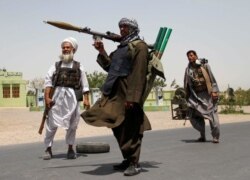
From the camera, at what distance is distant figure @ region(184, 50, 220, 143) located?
915cm

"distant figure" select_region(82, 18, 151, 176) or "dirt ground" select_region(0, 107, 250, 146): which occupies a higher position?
"distant figure" select_region(82, 18, 151, 176)

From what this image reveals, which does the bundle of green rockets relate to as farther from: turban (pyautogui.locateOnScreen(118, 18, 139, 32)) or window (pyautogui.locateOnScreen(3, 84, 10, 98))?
window (pyautogui.locateOnScreen(3, 84, 10, 98))

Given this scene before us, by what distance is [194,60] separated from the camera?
9164 millimetres

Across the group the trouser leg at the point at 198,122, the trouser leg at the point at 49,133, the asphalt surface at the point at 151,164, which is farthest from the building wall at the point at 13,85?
the trouser leg at the point at 49,133

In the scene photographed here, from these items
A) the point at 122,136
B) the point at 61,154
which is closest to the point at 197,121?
the point at 61,154

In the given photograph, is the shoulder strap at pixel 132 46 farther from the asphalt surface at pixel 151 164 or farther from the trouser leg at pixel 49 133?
the trouser leg at pixel 49 133

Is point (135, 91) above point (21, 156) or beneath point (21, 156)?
above

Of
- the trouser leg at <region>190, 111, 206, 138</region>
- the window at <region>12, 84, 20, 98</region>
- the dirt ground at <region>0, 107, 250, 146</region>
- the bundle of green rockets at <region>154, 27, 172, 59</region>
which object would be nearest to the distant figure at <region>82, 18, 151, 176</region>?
the bundle of green rockets at <region>154, 27, 172, 59</region>

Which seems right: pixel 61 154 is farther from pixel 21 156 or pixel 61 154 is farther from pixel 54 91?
pixel 54 91

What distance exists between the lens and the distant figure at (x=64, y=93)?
6887 mm

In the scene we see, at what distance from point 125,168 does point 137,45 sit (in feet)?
5.07

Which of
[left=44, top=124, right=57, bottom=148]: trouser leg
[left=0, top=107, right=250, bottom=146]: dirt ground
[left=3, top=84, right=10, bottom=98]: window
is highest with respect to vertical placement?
[left=3, top=84, right=10, bottom=98]: window

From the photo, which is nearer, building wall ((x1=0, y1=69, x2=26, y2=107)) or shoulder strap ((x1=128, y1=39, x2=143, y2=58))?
shoulder strap ((x1=128, y1=39, x2=143, y2=58))

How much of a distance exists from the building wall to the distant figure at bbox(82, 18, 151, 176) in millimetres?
51675
